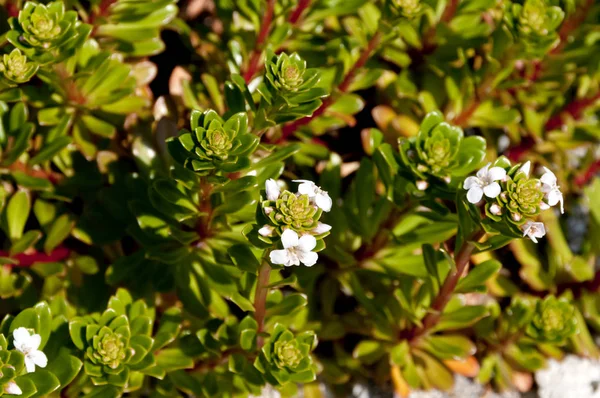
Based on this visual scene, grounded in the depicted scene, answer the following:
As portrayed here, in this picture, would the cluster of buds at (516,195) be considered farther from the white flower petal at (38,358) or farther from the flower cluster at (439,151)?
the white flower petal at (38,358)

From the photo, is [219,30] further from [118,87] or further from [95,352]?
[95,352]

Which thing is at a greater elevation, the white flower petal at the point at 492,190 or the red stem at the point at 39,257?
the white flower petal at the point at 492,190

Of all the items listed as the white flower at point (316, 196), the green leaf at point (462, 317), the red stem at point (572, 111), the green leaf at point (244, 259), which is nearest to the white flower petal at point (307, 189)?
the white flower at point (316, 196)

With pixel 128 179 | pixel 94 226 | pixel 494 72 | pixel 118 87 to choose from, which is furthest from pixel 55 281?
pixel 494 72

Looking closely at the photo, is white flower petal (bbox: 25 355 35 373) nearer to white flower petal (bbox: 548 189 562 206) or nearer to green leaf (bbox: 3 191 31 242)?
green leaf (bbox: 3 191 31 242)

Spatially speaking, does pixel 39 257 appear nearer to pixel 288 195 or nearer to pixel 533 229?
pixel 288 195

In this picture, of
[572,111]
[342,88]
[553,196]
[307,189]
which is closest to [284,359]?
[307,189]
